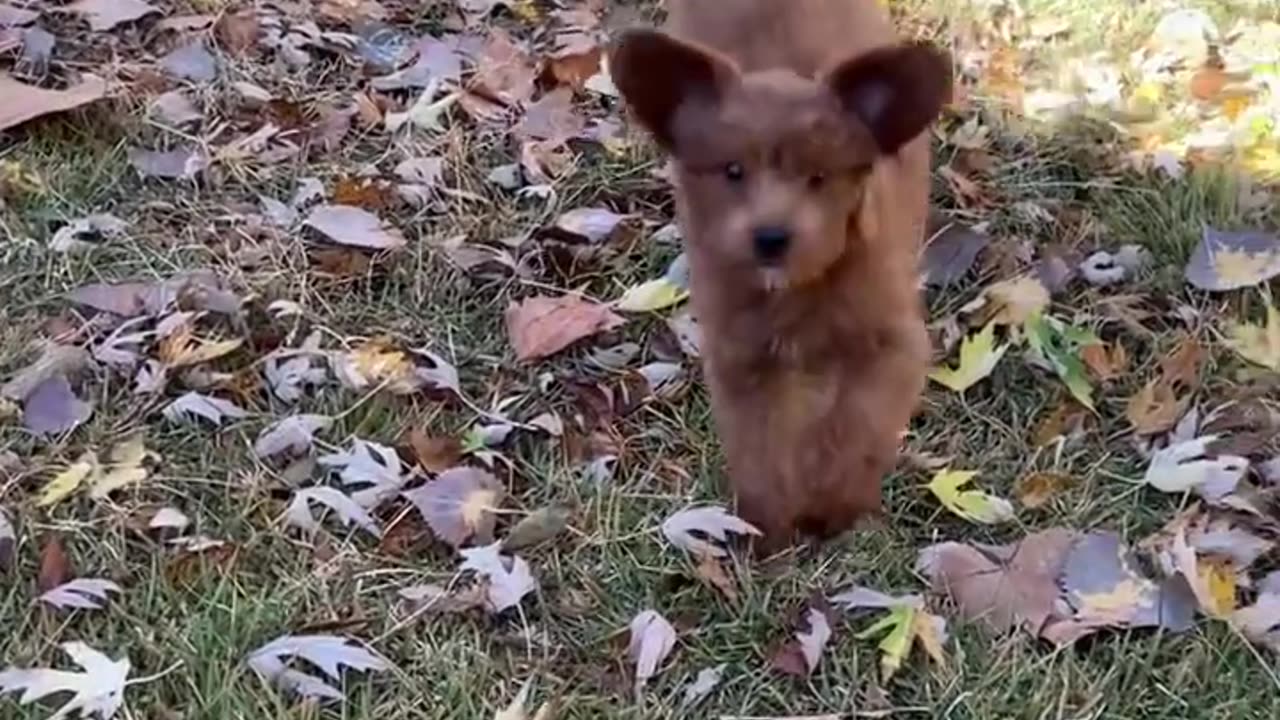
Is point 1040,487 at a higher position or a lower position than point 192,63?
higher

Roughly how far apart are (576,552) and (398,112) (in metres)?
1.39

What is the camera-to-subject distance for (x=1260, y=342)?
3.00 metres

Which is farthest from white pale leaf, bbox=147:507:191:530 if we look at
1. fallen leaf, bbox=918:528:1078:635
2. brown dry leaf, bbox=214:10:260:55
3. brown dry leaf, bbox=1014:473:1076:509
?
brown dry leaf, bbox=214:10:260:55

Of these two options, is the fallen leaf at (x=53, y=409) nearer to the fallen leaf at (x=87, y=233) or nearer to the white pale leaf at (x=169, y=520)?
the white pale leaf at (x=169, y=520)

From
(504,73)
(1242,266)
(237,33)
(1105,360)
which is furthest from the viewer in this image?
(237,33)

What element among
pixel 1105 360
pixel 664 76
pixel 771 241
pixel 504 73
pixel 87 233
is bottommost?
pixel 87 233

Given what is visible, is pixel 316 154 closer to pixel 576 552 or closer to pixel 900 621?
pixel 576 552

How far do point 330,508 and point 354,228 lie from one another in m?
0.78

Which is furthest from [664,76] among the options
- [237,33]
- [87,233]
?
[237,33]

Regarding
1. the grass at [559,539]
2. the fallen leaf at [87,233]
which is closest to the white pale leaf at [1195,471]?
the grass at [559,539]

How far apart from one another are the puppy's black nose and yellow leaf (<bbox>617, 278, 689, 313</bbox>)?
80 centimetres

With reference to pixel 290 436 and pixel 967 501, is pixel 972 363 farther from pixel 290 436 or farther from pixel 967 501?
pixel 290 436

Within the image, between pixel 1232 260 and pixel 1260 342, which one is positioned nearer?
pixel 1260 342

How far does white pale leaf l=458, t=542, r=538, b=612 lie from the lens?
8.49 feet
